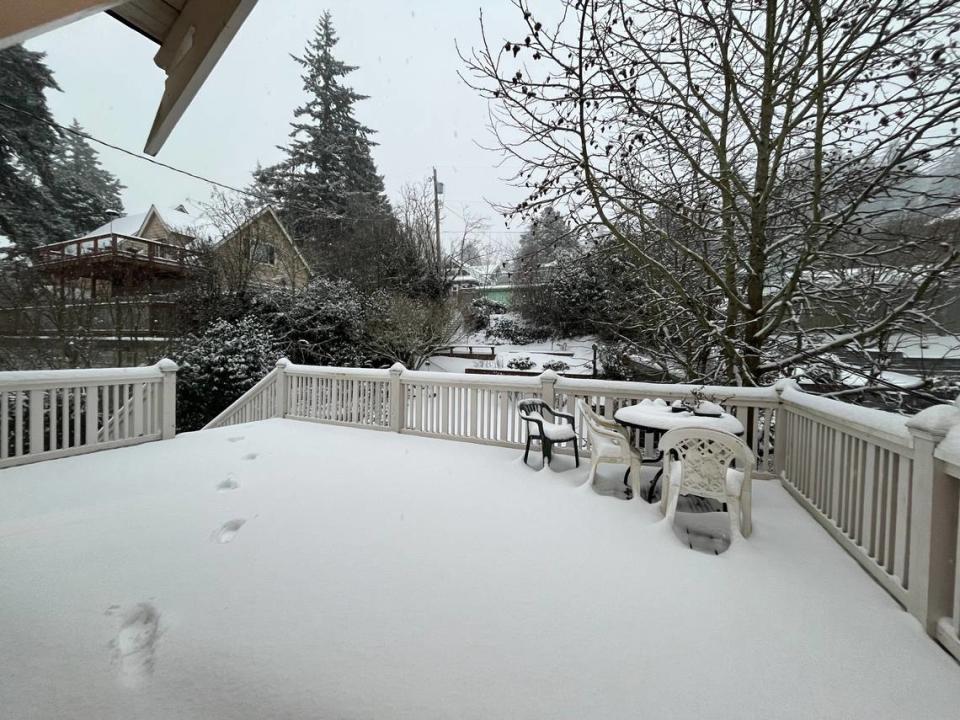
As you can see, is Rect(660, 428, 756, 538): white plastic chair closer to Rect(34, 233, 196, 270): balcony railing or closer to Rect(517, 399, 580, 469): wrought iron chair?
Rect(517, 399, 580, 469): wrought iron chair

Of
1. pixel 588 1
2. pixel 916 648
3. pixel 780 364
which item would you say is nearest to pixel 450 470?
pixel 916 648

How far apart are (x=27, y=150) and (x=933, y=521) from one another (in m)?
16.9

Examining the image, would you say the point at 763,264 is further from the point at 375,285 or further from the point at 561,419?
the point at 375,285

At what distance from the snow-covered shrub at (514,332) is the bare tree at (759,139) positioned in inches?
368

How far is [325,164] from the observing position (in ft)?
60.1

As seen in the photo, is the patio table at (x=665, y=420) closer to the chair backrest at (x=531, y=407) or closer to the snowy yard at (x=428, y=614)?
the snowy yard at (x=428, y=614)

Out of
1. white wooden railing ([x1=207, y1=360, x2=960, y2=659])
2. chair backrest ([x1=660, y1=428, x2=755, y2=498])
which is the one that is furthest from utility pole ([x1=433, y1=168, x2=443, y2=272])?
chair backrest ([x1=660, y1=428, x2=755, y2=498])

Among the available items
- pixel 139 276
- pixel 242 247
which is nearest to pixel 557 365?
pixel 242 247

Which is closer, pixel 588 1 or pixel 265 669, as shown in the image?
pixel 265 669

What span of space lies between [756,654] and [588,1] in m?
5.58

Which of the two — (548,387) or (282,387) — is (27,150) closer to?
(282,387)

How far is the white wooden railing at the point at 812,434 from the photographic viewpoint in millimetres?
1827

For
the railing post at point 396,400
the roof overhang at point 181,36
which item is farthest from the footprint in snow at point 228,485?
the roof overhang at point 181,36

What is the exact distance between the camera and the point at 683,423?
3184 mm
